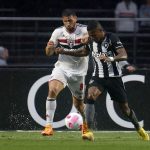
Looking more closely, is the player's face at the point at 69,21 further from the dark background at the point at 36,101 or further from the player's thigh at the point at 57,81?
the dark background at the point at 36,101

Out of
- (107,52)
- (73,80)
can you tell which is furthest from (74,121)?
(107,52)

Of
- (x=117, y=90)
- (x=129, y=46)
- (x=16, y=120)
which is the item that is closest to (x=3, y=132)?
(x=16, y=120)

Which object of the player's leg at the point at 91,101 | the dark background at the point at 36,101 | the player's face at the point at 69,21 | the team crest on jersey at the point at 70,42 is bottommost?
the dark background at the point at 36,101

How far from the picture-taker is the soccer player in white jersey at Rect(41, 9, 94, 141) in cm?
1521

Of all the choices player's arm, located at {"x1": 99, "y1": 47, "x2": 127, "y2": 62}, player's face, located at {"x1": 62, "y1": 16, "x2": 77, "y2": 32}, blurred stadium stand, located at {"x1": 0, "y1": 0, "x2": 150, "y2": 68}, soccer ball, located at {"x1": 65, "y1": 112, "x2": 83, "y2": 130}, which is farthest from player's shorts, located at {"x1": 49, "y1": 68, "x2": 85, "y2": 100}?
blurred stadium stand, located at {"x1": 0, "y1": 0, "x2": 150, "y2": 68}

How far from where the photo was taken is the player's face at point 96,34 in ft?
47.0

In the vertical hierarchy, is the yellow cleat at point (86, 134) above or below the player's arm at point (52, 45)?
below

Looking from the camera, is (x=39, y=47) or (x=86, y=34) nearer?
(x=86, y=34)

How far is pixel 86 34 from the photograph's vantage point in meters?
15.4

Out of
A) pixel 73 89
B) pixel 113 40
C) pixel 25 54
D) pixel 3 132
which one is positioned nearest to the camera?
pixel 113 40

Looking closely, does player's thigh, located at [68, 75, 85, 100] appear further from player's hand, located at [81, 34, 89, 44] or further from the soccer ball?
player's hand, located at [81, 34, 89, 44]

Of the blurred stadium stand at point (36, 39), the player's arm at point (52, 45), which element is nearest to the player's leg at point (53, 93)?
the player's arm at point (52, 45)

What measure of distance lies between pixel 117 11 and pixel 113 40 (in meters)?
7.01

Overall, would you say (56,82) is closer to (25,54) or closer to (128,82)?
(128,82)
